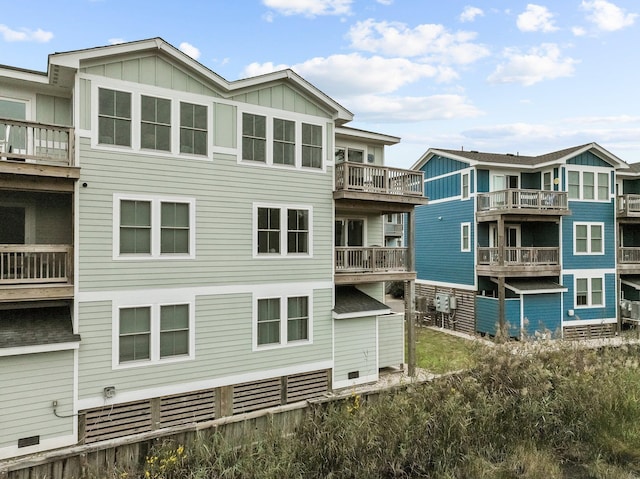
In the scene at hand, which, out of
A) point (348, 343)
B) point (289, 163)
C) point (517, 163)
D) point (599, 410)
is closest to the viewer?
point (599, 410)

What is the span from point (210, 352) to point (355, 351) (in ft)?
15.5

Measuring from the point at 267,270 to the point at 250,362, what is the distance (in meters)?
2.56

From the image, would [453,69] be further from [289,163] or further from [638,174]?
[289,163]

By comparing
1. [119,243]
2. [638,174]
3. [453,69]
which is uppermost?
[453,69]

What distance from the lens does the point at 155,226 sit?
10156mm

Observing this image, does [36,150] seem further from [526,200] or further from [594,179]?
[594,179]

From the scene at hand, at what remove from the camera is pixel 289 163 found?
12.2 metres

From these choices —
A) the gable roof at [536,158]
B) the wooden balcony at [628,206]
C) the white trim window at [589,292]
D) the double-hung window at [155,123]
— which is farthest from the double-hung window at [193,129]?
the wooden balcony at [628,206]

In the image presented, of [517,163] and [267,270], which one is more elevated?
[517,163]

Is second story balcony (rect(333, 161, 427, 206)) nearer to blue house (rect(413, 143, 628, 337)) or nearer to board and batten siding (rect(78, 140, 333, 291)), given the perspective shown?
board and batten siding (rect(78, 140, 333, 291))

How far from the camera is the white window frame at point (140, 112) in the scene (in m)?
9.52

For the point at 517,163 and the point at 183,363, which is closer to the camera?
the point at 183,363

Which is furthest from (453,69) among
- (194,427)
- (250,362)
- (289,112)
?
(194,427)

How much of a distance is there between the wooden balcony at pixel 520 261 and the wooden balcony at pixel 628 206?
433 centimetres
